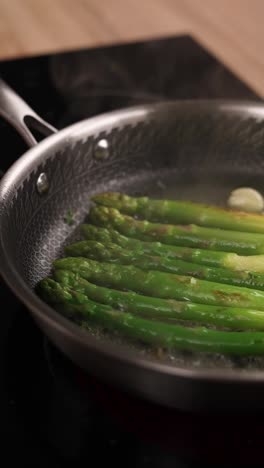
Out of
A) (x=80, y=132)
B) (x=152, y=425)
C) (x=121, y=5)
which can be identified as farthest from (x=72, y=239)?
(x=121, y=5)

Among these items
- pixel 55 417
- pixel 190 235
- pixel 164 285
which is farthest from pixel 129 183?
pixel 55 417

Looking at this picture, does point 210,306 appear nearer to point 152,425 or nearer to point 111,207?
point 152,425

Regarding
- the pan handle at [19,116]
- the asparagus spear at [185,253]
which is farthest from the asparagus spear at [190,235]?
the pan handle at [19,116]

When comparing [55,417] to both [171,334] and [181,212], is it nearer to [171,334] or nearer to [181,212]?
[171,334]

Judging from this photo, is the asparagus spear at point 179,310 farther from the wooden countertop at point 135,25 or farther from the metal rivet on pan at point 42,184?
the wooden countertop at point 135,25

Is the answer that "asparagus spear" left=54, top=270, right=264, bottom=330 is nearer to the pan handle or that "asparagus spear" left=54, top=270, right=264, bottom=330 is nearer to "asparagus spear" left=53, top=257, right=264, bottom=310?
"asparagus spear" left=53, top=257, right=264, bottom=310

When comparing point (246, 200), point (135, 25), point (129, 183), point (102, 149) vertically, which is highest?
point (135, 25)
